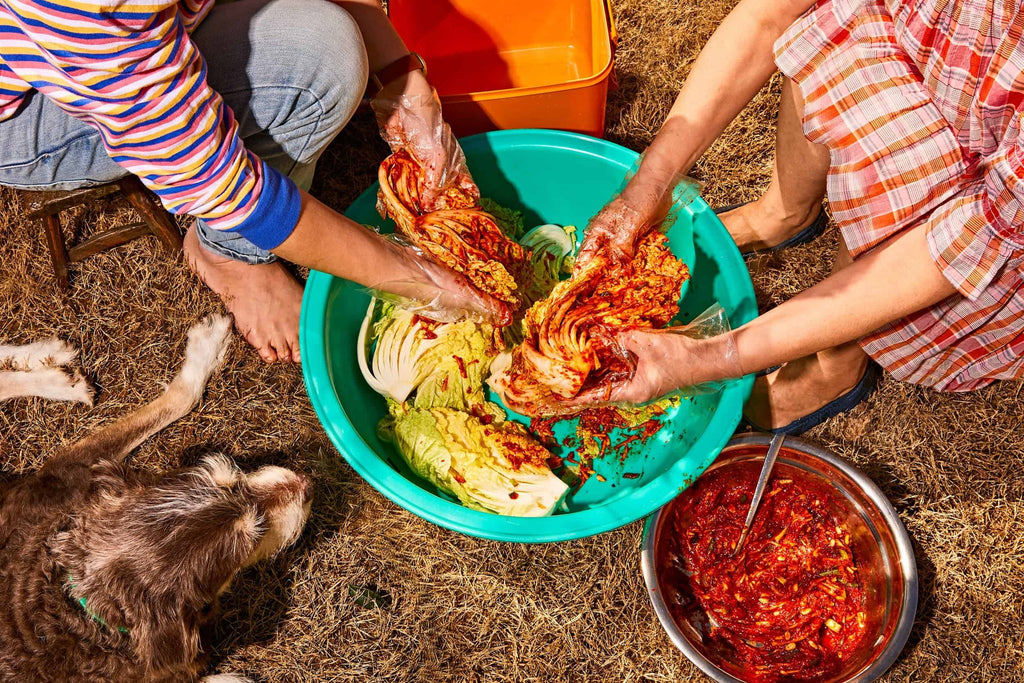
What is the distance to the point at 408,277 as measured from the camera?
2.02 meters

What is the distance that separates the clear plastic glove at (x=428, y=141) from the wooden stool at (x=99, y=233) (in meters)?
0.93

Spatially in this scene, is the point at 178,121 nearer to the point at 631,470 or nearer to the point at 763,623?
the point at 631,470

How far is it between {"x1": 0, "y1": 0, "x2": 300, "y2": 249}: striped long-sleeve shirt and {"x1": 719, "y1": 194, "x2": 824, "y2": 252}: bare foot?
1.88 meters

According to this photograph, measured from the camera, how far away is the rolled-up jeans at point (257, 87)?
194cm

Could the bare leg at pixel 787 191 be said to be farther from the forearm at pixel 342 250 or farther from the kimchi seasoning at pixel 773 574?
the forearm at pixel 342 250

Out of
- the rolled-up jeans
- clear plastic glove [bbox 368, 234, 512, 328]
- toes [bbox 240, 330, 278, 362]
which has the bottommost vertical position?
toes [bbox 240, 330, 278, 362]

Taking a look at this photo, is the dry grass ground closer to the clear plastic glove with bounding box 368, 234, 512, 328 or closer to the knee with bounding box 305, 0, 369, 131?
the clear plastic glove with bounding box 368, 234, 512, 328

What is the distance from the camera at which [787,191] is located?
2686mm

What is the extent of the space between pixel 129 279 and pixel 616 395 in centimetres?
224

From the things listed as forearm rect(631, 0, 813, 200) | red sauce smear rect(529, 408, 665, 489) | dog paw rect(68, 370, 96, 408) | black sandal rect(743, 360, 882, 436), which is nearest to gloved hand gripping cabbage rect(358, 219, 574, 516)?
red sauce smear rect(529, 408, 665, 489)

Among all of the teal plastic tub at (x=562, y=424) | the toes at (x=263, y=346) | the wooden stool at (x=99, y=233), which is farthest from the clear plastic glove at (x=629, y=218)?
the wooden stool at (x=99, y=233)

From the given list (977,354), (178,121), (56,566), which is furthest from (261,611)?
(977,354)

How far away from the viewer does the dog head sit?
6.95 ft

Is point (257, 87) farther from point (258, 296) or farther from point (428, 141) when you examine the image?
point (258, 296)
